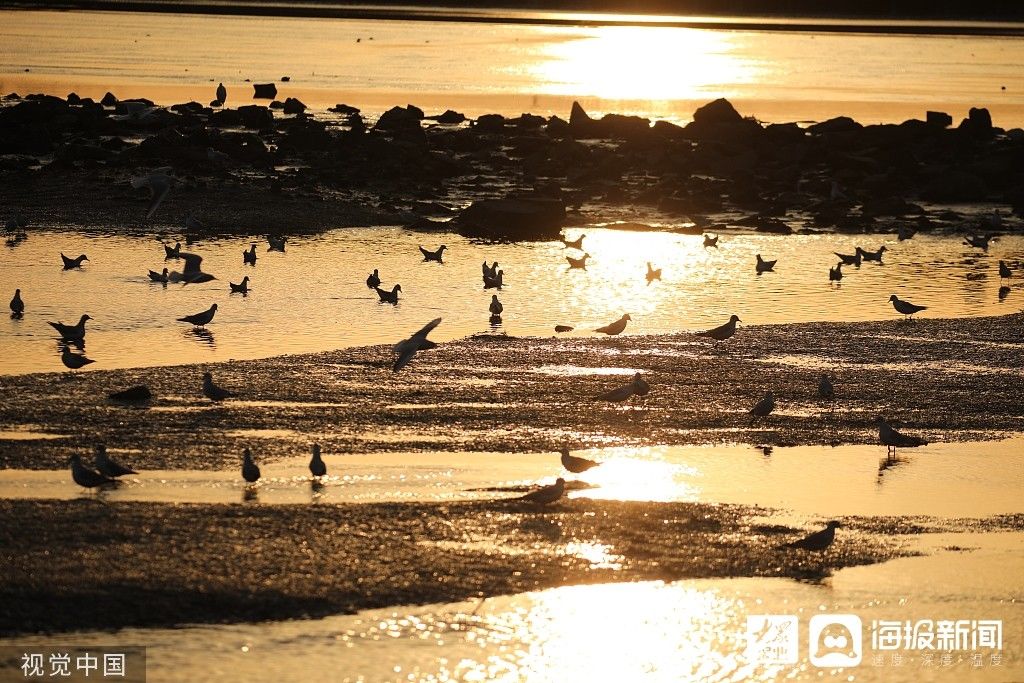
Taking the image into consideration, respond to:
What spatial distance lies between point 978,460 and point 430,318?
8.63 m

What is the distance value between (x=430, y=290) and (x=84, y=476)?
11685 millimetres

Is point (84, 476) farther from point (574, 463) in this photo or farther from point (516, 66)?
point (516, 66)

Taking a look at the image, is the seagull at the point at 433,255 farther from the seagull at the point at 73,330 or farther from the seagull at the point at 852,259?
the seagull at the point at 73,330

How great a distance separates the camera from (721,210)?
34.6 m

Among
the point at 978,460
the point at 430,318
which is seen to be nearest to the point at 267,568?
the point at 978,460

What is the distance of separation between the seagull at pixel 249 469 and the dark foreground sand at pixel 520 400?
0.63 meters

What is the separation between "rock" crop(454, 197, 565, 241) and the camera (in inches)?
1173

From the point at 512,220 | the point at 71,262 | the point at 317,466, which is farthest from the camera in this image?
the point at 512,220

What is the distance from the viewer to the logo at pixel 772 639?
381 inches

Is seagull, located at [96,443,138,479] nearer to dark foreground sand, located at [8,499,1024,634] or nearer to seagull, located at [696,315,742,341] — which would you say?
dark foreground sand, located at [8,499,1024,634]

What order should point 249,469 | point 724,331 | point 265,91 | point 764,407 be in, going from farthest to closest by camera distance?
point 265,91
point 724,331
point 764,407
point 249,469

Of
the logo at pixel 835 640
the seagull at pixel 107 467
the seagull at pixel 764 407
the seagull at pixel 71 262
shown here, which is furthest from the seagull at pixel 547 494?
the seagull at pixel 71 262

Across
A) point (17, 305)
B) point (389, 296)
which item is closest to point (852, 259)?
point (389, 296)

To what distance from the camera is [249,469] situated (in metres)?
12.4
